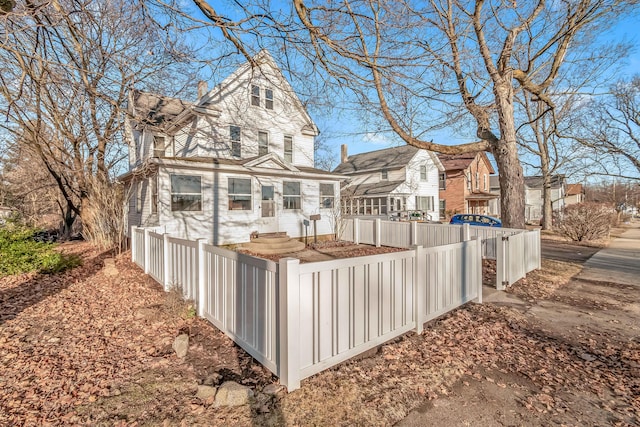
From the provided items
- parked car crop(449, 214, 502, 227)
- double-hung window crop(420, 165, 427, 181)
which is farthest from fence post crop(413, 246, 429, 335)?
double-hung window crop(420, 165, 427, 181)

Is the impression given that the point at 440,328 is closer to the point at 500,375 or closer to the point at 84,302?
the point at 500,375

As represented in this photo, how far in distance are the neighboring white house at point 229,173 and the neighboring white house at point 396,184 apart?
1001cm

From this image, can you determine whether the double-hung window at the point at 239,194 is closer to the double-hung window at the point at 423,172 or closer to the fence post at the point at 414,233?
the fence post at the point at 414,233

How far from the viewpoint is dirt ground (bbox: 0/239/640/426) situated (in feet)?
7.84

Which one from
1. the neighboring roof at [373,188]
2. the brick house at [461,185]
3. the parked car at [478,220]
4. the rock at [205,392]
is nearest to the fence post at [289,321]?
the rock at [205,392]

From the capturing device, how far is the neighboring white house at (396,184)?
25186mm

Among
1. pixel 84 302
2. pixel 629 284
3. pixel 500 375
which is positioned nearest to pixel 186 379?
pixel 500 375

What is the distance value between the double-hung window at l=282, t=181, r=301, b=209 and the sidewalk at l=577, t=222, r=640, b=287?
1025cm

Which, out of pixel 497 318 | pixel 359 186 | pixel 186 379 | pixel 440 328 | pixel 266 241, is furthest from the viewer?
pixel 359 186

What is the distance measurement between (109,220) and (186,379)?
9515 mm

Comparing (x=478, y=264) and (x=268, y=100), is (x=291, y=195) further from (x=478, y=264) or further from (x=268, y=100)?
(x=478, y=264)

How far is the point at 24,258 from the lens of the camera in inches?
263

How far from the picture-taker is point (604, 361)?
3283 mm

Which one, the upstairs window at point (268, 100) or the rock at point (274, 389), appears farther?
the upstairs window at point (268, 100)
